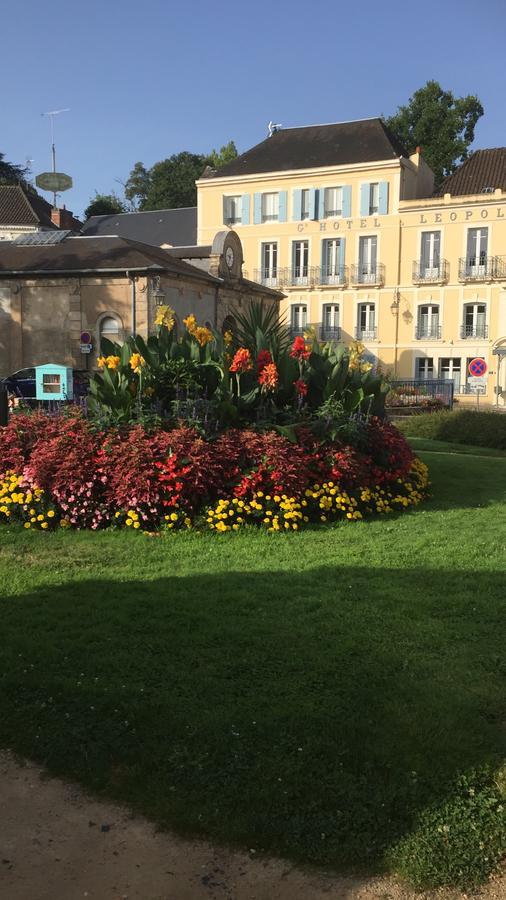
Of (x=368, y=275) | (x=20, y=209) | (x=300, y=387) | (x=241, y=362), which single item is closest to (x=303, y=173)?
(x=368, y=275)

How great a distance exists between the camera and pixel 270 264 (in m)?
48.6

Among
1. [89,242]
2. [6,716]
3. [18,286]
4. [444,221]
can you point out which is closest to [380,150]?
[444,221]

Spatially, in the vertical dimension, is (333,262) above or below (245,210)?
below

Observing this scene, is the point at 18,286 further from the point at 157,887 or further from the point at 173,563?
the point at 157,887

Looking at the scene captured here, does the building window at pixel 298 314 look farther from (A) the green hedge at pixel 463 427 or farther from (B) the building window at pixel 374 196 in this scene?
(A) the green hedge at pixel 463 427

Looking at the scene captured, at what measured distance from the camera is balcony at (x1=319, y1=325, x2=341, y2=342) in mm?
47406

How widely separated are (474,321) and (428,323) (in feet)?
8.63

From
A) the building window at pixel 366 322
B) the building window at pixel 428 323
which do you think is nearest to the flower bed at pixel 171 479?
the building window at pixel 428 323

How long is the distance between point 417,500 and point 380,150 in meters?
40.2

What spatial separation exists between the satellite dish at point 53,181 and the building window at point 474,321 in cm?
3053

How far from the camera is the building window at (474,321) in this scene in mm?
43625

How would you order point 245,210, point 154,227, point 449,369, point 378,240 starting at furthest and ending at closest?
point 154,227, point 245,210, point 378,240, point 449,369

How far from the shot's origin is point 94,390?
353 inches

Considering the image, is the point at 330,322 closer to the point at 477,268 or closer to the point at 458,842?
the point at 477,268
